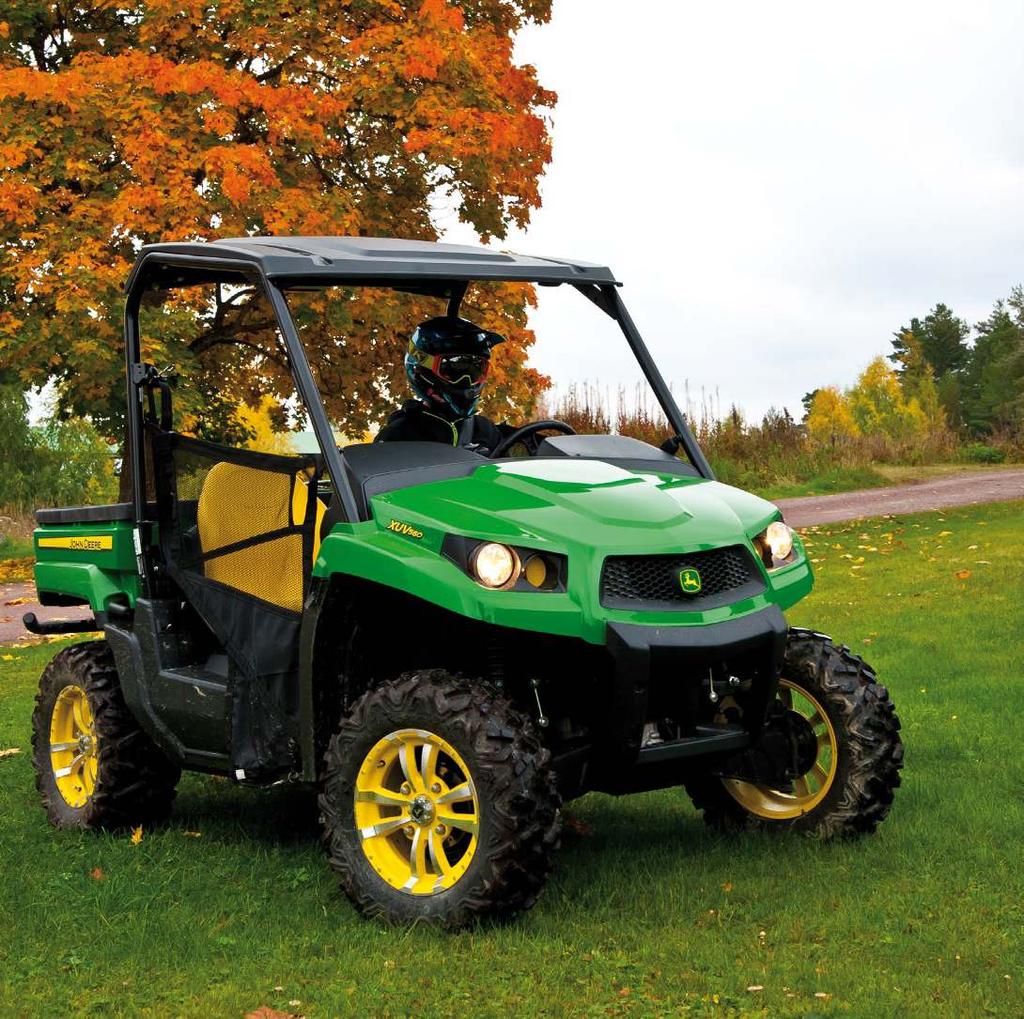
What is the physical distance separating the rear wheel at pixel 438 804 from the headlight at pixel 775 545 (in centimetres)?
107

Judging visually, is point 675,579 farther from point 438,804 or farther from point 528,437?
point 528,437

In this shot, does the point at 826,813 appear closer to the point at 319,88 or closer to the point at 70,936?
the point at 70,936

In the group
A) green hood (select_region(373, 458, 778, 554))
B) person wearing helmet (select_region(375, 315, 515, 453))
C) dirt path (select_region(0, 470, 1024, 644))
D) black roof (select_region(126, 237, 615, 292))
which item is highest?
black roof (select_region(126, 237, 615, 292))

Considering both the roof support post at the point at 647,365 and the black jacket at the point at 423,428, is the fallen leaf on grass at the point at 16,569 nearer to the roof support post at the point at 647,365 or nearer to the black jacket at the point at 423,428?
the black jacket at the point at 423,428

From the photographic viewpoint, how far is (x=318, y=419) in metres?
5.20

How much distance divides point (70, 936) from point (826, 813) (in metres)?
2.57

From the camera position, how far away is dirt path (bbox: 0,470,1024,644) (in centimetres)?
1942

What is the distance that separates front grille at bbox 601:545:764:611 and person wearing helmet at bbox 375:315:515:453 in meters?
1.23

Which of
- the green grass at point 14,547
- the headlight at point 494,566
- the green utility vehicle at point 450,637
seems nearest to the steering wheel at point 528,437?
the green utility vehicle at point 450,637

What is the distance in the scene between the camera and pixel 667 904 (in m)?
5.14

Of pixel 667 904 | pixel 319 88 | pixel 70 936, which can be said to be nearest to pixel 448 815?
pixel 667 904

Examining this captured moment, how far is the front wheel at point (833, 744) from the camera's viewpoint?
5.69 meters

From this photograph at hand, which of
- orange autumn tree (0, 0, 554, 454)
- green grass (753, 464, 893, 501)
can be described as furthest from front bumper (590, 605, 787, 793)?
green grass (753, 464, 893, 501)

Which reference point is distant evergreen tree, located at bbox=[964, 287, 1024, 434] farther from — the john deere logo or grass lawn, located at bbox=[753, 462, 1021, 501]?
the john deere logo
